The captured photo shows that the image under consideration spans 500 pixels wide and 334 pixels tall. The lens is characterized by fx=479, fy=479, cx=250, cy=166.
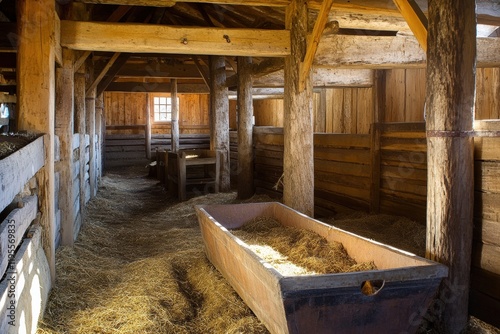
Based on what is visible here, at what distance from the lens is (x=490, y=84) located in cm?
772

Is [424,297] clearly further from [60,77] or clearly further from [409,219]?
[60,77]

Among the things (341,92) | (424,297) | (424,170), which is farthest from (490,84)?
(424,297)

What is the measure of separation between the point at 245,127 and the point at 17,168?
669cm

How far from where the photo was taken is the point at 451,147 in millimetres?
3123

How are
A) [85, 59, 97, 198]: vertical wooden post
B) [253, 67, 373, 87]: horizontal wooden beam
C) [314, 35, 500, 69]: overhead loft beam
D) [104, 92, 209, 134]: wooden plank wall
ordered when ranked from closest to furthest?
[314, 35, 500, 69]: overhead loft beam < [253, 67, 373, 87]: horizontal wooden beam < [85, 59, 97, 198]: vertical wooden post < [104, 92, 209, 134]: wooden plank wall

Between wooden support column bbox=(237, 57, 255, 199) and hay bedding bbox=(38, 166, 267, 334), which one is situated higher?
wooden support column bbox=(237, 57, 255, 199)

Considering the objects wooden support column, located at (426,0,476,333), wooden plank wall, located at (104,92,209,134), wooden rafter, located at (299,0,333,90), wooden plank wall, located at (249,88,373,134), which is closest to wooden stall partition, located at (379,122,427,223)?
wooden rafter, located at (299,0,333,90)

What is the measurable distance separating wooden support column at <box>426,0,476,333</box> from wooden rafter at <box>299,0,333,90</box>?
179 cm

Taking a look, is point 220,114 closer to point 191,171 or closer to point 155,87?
point 191,171

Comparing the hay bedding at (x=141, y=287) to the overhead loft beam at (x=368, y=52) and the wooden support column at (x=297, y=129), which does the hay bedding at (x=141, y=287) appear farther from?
the overhead loft beam at (x=368, y=52)

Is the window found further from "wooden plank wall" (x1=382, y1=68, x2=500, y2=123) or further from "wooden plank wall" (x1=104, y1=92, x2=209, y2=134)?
"wooden plank wall" (x1=382, y1=68, x2=500, y2=123)

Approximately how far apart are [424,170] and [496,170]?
8.30 ft

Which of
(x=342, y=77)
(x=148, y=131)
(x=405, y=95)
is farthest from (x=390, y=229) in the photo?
(x=148, y=131)

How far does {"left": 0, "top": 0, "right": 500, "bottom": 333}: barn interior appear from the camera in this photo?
3.16 meters
